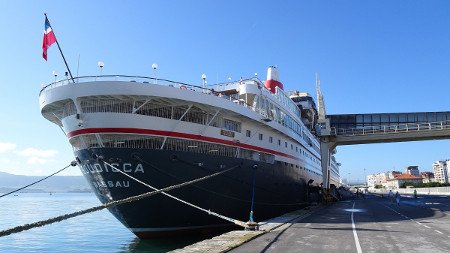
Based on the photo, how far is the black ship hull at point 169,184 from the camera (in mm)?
17375

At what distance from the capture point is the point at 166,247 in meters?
18.1

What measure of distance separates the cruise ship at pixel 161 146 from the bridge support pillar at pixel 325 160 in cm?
2840

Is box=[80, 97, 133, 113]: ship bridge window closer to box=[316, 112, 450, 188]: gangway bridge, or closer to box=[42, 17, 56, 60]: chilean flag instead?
box=[42, 17, 56, 60]: chilean flag

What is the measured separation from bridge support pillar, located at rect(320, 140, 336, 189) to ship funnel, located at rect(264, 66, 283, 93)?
1953 cm

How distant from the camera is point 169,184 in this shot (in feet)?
58.6

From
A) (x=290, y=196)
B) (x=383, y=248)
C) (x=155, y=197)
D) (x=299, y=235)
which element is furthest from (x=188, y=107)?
(x=290, y=196)

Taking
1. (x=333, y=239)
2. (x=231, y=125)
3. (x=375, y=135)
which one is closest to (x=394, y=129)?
(x=375, y=135)

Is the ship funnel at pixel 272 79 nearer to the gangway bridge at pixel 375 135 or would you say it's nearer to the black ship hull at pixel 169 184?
the black ship hull at pixel 169 184

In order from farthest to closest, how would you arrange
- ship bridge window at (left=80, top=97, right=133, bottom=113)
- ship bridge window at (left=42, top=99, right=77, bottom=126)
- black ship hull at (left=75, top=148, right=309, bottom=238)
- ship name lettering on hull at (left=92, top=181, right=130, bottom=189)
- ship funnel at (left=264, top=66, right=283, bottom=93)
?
ship funnel at (left=264, top=66, right=283, bottom=93)
ship bridge window at (left=42, top=99, right=77, bottom=126)
ship bridge window at (left=80, top=97, right=133, bottom=113)
ship name lettering on hull at (left=92, top=181, right=130, bottom=189)
black ship hull at (left=75, top=148, right=309, bottom=238)

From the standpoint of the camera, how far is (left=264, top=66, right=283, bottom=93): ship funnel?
107 feet

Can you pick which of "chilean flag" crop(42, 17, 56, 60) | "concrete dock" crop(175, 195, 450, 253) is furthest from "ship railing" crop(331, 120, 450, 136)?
"chilean flag" crop(42, 17, 56, 60)

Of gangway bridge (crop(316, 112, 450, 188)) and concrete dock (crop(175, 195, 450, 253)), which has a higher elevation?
gangway bridge (crop(316, 112, 450, 188))

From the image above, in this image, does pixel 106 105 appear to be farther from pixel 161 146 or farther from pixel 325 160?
pixel 325 160

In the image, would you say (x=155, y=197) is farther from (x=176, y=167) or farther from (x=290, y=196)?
(x=290, y=196)
